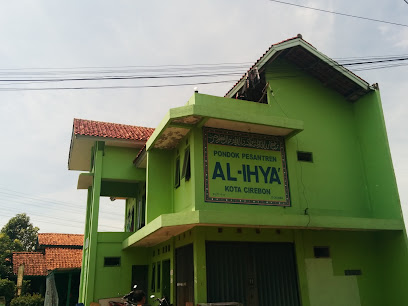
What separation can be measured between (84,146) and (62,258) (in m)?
12.3

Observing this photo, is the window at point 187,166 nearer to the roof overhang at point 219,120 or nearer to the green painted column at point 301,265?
the roof overhang at point 219,120

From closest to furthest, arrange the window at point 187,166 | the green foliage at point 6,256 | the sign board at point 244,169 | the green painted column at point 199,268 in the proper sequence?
the green painted column at point 199,268 → the sign board at point 244,169 → the window at point 187,166 → the green foliage at point 6,256

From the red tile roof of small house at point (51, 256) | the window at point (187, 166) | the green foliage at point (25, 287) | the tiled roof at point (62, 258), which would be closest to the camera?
the window at point (187, 166)

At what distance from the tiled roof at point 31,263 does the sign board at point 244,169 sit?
16.9 m

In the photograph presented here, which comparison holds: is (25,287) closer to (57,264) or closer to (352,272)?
(57,264)

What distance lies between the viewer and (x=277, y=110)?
12680 mm

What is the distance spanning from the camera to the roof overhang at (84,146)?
14869 mm

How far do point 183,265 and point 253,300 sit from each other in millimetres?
2288

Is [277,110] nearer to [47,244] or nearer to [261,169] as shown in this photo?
[261,169]

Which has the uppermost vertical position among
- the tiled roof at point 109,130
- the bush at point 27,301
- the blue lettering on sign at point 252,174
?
the tiled roof at point 109,130

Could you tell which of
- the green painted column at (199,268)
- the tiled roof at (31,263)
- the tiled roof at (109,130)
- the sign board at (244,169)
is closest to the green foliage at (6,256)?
the tiled roof at (31,263)

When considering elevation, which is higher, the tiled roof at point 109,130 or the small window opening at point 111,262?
the tiled roof at point 109,130

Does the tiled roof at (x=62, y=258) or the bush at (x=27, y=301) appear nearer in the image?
the bush at (x=27, y=301)

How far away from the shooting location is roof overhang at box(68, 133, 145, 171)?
1487 centimetres
